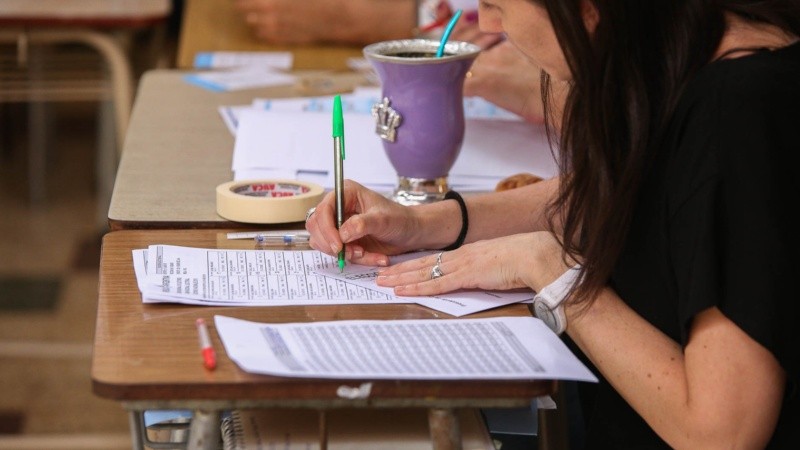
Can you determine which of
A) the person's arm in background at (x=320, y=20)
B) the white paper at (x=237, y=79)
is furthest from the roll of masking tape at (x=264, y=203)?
the person's arm in background at (x=320, y=20)

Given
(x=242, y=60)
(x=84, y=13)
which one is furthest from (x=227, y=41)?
(x=84, y=13)

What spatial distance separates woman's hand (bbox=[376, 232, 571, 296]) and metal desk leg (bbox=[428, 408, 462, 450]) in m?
0.23

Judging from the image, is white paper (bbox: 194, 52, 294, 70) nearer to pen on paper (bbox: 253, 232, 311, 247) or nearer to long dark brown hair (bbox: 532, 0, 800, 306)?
pen on paper (bbox: 253, 232, 311, 247)

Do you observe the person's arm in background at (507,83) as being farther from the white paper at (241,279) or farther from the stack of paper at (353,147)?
the white paper at (241,279)

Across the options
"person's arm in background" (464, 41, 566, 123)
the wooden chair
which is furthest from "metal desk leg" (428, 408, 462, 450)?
the wooden chair

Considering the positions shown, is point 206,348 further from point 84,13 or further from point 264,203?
point 84,13

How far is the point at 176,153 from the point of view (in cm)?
171

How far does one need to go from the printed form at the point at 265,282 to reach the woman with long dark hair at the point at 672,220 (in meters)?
0.03

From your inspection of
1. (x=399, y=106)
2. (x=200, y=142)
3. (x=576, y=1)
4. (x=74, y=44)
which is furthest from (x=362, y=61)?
(x=74, y=44)

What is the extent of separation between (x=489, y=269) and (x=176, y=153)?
69 cm

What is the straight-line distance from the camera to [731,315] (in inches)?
38.0

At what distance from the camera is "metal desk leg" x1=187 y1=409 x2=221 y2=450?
0.95 metres

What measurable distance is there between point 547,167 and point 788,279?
2.36ft

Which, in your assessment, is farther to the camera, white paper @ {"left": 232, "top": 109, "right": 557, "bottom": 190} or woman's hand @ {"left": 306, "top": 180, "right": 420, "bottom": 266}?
white paper @ {"left": 232, "top": 109, "right": 557, "bottom": 190}
